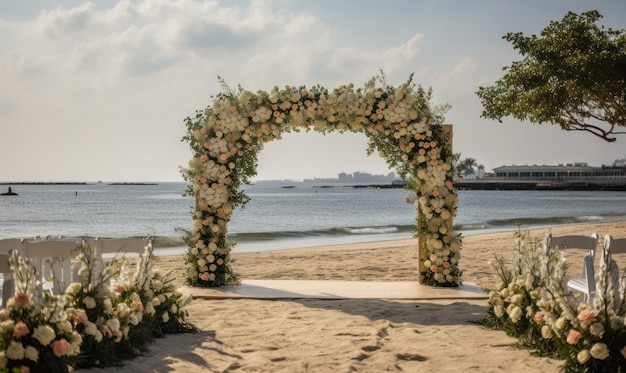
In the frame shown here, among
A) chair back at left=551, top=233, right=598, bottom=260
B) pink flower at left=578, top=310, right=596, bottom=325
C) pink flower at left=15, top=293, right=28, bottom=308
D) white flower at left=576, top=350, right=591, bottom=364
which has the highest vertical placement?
chair back at left=551, top=233, right=598, bottom=260

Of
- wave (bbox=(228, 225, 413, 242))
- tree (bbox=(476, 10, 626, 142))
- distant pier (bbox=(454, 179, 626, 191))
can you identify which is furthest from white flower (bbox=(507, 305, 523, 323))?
distant pier (bbox=(454, 179, 626, 191))

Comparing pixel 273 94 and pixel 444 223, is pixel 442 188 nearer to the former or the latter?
pixel 444 223

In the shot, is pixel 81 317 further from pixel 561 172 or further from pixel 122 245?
pixel 561 172

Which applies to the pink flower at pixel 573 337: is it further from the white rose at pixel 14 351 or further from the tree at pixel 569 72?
the tree at pixel 569 72

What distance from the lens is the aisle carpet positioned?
884 cm

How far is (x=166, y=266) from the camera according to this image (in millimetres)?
15078

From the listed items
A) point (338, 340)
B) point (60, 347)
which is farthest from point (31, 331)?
point (338, 340)

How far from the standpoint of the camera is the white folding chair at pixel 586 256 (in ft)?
20.9

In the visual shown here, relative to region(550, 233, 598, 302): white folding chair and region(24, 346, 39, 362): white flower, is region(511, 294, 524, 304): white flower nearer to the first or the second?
region(550, 233, 598, 302): white folding chair

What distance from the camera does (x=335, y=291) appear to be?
30.3ft

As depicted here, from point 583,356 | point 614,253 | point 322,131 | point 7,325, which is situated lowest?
point 583,356

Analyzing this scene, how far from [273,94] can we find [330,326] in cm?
377

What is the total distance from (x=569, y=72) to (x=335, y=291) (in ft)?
35.8

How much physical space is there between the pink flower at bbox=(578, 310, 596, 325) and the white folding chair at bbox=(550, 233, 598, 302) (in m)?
1.17
